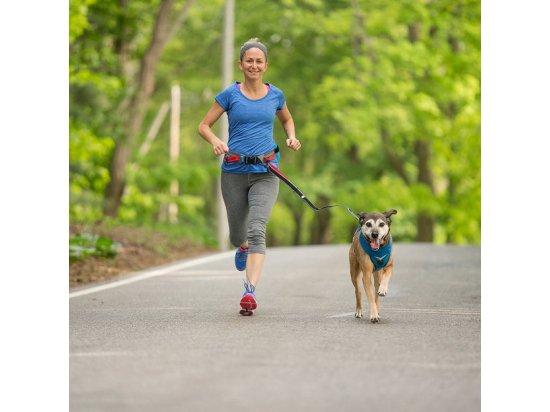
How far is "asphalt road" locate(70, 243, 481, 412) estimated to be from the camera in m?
5.66

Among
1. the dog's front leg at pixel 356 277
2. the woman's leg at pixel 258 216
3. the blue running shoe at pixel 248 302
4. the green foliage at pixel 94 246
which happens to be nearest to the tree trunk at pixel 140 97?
the green foliage at pixel 94 246

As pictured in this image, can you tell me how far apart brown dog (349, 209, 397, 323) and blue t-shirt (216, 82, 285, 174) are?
109 cm

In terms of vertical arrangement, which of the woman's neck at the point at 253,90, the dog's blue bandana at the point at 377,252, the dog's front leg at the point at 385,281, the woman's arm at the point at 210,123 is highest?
the woman's neck at the point at 253,90

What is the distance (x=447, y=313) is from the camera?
957 cm

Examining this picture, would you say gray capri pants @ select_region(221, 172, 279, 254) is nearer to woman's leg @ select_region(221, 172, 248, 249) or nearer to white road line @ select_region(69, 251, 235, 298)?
woman's leg @ select_region(221, 172, 248, 249)

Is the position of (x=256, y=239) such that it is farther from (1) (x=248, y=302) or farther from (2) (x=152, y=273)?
(2) (x=152, y=273)

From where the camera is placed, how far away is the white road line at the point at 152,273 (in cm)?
1157

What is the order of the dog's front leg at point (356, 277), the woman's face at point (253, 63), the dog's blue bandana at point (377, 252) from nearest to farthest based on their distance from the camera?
the dog's blue bandana at point (377, 252), the dog's front leg at point (356, 277), the woman's face at point (253, 63)

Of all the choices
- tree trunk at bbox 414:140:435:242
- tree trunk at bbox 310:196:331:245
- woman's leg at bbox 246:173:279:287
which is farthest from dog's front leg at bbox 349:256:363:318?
tree trunk at bbox 310:196:331:245

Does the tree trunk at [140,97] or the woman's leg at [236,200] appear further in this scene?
the tree trunk at [140,97]

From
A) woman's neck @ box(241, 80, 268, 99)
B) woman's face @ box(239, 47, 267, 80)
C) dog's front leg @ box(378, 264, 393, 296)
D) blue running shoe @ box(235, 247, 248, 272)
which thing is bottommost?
dog's front leg @ box(378, 264, 393, 296)

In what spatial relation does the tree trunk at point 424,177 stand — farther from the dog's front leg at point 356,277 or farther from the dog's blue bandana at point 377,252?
the dog's blue bandana at point 377,252
